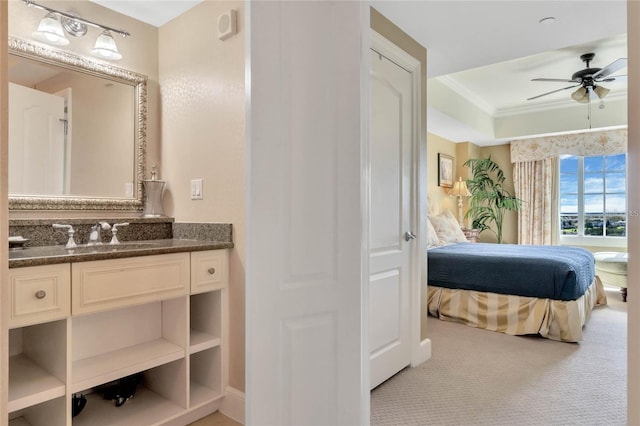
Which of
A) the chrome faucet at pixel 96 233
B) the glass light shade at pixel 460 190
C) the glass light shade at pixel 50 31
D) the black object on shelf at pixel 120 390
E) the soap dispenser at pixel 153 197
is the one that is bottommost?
the black object on shelf at pixel 120 390

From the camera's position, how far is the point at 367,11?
4.61 feet

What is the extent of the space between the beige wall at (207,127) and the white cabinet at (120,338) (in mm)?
129

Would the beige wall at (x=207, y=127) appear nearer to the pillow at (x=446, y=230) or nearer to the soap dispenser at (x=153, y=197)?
the soap dispenser at (x=153, y=197)

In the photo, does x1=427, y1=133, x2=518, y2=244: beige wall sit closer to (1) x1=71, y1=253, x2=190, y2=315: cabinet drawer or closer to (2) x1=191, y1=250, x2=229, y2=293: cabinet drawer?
(2) x1=191, y1=250, x2=229, y2=293: cabinet drawer

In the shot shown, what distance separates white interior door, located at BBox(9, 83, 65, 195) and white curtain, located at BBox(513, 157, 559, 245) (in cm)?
659

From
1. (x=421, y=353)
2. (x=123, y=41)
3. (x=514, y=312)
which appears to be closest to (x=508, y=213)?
(x=514, y=312)

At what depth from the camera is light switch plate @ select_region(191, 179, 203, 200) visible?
6.93 ft

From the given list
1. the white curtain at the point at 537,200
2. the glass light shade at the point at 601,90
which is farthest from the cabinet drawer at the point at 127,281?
the white curtain at the point at 537,200

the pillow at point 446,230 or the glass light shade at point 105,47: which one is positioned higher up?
the glass light shade at point 105,47

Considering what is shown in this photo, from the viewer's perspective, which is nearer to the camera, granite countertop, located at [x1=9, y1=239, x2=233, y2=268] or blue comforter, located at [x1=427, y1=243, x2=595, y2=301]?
granite countertop, located at [x1=9, y1=239, x2=233, y2=268]

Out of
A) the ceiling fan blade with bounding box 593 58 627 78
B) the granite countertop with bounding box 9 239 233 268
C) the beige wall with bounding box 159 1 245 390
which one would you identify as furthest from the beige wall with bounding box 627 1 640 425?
the ceiling fan blade with bounding box 593 58 627 78

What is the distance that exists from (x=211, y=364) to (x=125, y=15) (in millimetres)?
2134

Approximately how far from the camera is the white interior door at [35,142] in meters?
1.81

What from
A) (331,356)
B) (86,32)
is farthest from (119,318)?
(86,32)
